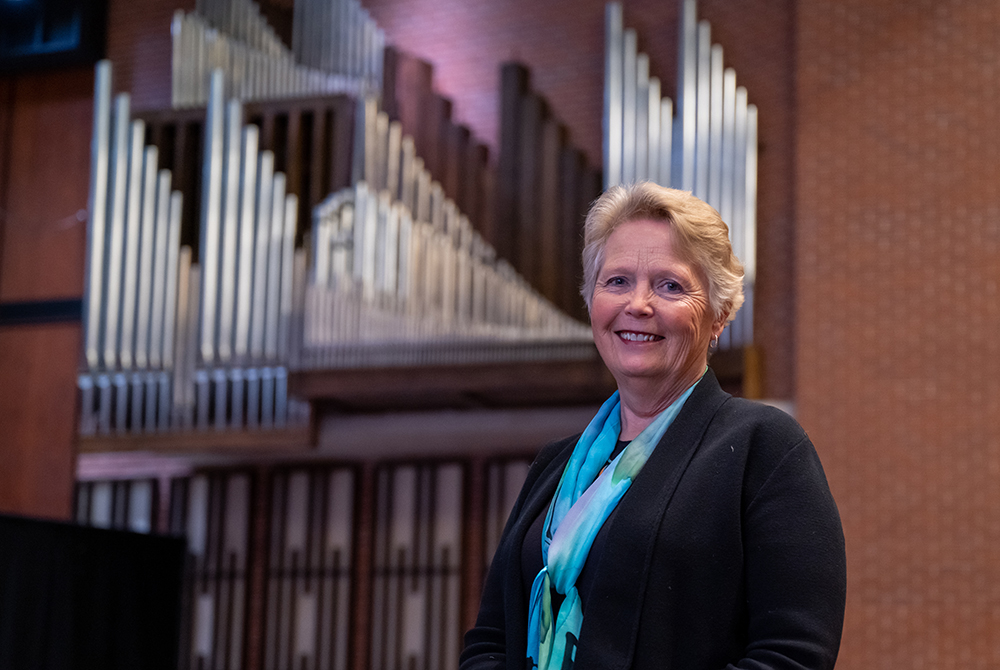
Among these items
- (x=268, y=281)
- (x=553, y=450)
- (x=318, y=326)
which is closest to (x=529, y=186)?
(x=318, y=326)

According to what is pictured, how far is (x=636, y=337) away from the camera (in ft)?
5.12

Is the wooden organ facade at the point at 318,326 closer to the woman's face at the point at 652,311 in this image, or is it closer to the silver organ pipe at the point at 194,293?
the silver organ pipe at the point at 194,293

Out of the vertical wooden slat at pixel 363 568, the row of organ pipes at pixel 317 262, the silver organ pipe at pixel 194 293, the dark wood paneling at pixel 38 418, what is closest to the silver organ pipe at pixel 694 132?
the row of organ pipes at pixel 317 262

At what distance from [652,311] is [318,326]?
170 inches

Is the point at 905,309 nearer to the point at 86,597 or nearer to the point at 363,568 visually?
the point at 363,568

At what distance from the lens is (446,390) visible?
5.66 m

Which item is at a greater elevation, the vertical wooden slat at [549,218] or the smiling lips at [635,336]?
the vertical wooden slat at [549,218]

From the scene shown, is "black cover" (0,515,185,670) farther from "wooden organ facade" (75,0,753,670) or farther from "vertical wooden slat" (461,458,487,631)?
"vertical wooden slat" (461,458,487,631)

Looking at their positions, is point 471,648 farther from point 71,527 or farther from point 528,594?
point 71,527

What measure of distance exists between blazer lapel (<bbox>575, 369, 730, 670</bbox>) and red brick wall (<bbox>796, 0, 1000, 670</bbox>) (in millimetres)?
4239

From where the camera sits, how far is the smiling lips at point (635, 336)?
5.11 ft

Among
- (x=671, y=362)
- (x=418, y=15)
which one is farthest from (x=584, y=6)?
(x=671, y=362)

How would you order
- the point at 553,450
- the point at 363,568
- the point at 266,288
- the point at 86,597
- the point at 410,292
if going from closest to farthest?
1. the point at 553,450
2. the point at 86,597
3. the point at 410,292
4. the point at 266,288
5. the point at 363,568

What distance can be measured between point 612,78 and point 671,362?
4.75 meters
